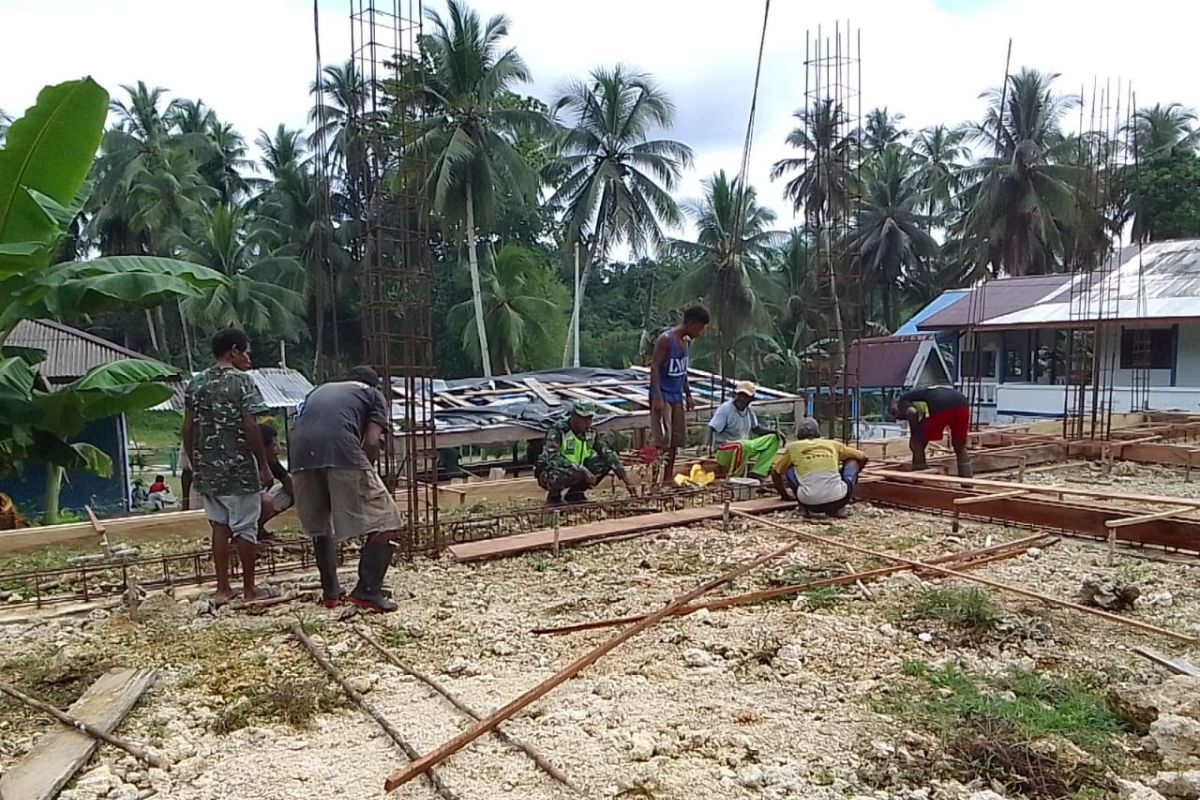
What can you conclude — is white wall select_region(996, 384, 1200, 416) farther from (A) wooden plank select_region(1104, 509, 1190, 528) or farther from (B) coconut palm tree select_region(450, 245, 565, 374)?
(B) coconut palm tree select_region(450, 245, 565, 374)

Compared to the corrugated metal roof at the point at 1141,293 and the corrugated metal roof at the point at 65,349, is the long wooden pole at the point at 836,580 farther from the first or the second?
the corrugated metal roof at the point at 1141,293

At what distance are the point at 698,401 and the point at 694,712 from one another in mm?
8810

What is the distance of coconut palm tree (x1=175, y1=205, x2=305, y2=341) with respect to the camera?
25.3 meters

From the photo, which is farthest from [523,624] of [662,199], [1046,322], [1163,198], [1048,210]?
[1163,198]

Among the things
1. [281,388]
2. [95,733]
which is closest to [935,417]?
[95,733]

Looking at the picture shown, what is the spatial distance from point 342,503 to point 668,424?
11.4 ft

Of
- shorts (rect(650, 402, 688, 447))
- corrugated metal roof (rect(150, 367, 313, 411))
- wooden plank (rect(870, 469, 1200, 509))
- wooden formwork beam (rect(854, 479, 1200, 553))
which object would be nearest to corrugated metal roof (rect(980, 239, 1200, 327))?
wooden plank (rect(870, 469, 1200, 509))

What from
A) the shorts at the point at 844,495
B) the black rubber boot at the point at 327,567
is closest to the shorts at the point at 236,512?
the black rubber boot at the point at 327,567

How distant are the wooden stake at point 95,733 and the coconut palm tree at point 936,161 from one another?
104 feet

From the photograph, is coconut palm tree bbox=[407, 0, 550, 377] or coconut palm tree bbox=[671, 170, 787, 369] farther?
coconut palm tree bbox=[671, 170, 787, 369]

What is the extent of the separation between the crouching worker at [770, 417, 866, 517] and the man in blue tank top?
0.98m

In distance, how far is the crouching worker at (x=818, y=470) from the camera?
6.79 meters

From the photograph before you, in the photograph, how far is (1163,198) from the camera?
1054 inches

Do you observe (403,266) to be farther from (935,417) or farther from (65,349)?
(65,349)
